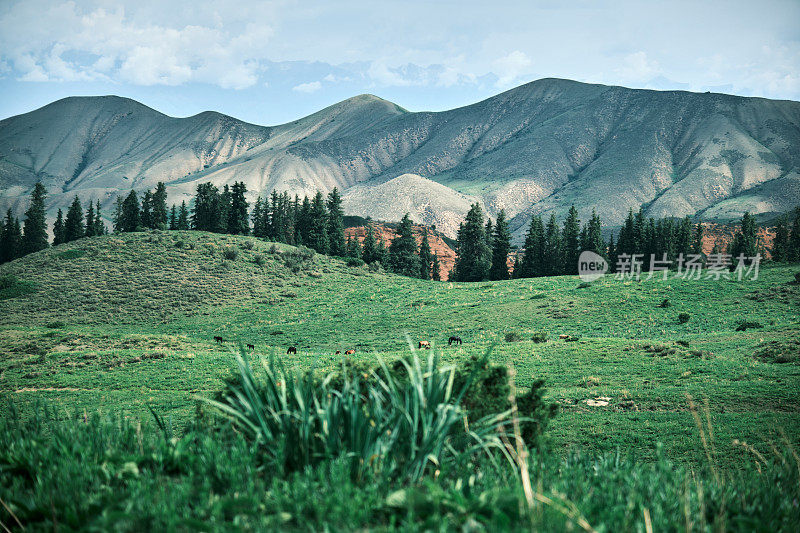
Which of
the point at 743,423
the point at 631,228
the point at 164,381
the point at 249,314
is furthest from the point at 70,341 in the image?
the point at 631,228

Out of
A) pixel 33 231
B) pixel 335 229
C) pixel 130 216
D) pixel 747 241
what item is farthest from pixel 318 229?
pixel 747 241

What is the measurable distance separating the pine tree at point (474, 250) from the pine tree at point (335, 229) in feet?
74.4

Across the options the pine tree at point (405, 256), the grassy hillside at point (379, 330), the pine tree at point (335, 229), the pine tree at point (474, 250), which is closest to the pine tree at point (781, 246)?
the grassy hillside at point (379, 330)

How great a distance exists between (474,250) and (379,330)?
45.7 m

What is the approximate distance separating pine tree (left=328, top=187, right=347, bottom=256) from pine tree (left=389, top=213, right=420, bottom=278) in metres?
9.76

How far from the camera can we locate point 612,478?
4855mm

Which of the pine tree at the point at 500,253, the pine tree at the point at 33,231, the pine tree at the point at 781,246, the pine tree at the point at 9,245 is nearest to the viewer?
the pine tree at the point at 781,246

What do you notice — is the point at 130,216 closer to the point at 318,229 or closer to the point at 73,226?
the point at 73,226

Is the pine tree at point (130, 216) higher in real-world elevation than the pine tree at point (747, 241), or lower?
lower

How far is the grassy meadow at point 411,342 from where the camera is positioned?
32.9 feet

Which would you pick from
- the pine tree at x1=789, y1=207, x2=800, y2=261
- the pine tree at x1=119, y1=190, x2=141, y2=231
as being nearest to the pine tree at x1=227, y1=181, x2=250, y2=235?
the pine tree at x1=119, y1=190, x2=141, y2=231

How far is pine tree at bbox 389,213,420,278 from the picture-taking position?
3629 inches

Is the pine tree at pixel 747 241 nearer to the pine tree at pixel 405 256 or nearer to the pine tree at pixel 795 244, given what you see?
the pine tree at pixel 795 244

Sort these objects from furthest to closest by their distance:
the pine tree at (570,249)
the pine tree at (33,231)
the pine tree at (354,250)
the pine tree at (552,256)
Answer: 1. the pine tree at (354,250)
2. the pine tree at (33,231)
3. the pine tree at (552,256)
4. the pine tree at (570,249)
